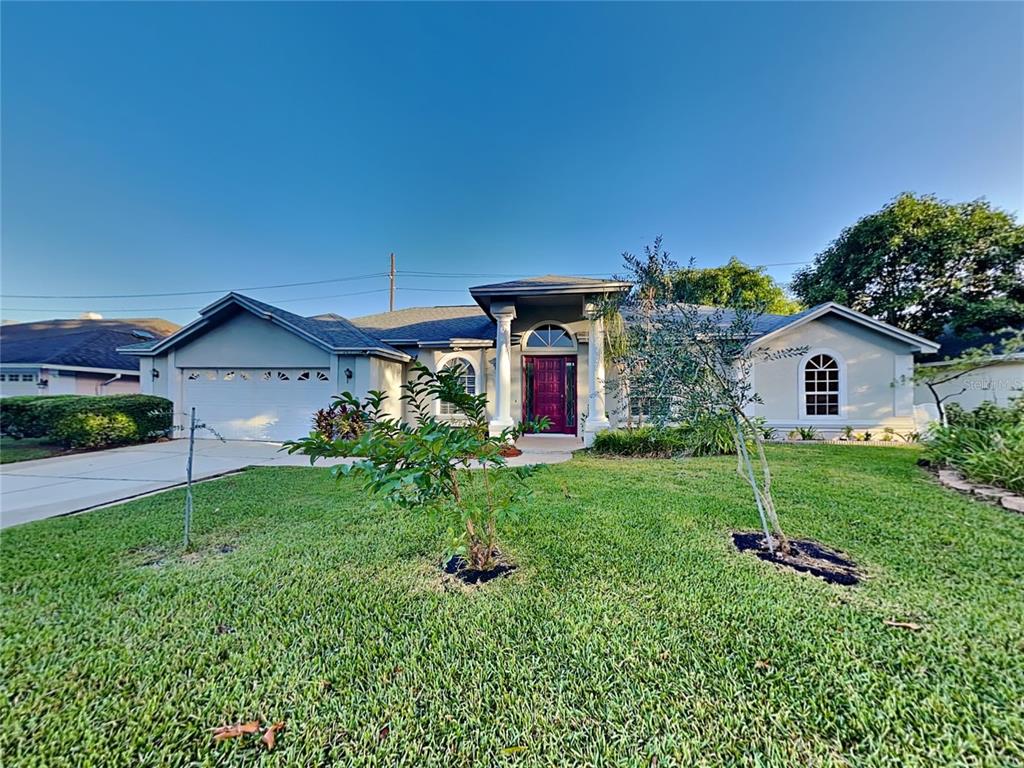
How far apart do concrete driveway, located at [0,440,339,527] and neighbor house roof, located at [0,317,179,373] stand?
7.40 meters

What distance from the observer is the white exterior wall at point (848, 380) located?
10898 mm

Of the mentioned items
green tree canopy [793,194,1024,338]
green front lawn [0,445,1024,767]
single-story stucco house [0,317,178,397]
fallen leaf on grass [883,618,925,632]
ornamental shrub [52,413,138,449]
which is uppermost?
green tree canopy [793,194,1024,338]

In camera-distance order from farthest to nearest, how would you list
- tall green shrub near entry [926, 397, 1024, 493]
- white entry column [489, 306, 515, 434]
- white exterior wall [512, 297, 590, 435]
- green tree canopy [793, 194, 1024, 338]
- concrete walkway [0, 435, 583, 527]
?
green tree canopy [793, 194, 1024, 338] → white exterior wall [512, 297, 590, 435] → white entry column [489, 306, 515, 434] → concrete walkway [0, 435, 583, 527] → tall green shrub near entry [926, 397, 1024, 493]

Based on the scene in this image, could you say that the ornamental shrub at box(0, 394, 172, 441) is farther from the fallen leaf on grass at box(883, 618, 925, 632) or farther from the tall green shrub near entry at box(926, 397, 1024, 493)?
the tall green shrub near entry at box(926, 397, 1024, 493)

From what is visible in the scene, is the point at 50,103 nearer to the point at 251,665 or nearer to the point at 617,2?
the point at 617,2

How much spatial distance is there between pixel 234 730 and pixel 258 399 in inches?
471

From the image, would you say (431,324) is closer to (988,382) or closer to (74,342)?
(74,342)

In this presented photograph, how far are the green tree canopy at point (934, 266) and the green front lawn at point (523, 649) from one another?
18132 mm

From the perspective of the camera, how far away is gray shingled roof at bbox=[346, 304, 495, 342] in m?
13.0

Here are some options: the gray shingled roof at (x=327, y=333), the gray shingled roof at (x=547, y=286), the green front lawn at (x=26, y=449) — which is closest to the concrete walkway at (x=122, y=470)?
the green front lawn at (x=26, y=449)

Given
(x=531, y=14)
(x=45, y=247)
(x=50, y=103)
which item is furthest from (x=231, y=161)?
(x=531, y=14)

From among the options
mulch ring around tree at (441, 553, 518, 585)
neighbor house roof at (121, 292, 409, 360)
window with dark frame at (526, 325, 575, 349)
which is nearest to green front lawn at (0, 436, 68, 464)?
neighbor house roof at (121, 292, 409, 360)

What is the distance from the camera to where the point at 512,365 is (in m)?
12.2

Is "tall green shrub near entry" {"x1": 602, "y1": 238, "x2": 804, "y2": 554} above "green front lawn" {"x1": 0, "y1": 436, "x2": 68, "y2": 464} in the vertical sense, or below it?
above
